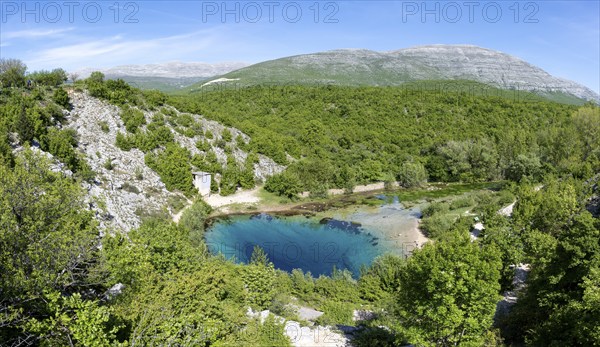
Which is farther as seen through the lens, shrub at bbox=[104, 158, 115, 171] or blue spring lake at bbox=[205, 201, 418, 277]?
shrub at bbox=[104, 158, 115, 171]

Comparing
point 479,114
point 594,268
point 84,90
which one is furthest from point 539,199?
point 479,114

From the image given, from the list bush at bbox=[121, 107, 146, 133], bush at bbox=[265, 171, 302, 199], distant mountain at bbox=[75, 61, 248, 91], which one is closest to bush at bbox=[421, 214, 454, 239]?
bush at bbox=[265, 171, 302, 199]

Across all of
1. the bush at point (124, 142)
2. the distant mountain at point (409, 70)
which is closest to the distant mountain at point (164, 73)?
the distant mountain at point (409, 70)

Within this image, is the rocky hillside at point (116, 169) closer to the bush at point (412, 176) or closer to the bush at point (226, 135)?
the bush at point (226, 135)

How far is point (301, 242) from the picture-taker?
3469 centimetres

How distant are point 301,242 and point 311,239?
4.17 ft

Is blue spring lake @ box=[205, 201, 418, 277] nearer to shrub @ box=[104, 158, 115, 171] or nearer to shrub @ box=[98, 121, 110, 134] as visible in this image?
shrub @ box=[104, 158, 115, 171]

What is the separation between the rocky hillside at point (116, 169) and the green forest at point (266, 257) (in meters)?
1.22

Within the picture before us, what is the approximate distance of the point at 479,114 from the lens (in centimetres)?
7706

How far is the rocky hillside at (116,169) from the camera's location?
3312 centimetres

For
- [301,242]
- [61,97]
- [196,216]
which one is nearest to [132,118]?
[61,97]

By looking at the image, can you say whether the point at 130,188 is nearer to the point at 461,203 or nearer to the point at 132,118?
the point at 132,118

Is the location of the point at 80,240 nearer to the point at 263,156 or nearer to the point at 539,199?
the point at 539,199

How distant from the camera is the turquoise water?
30656 millimetres
